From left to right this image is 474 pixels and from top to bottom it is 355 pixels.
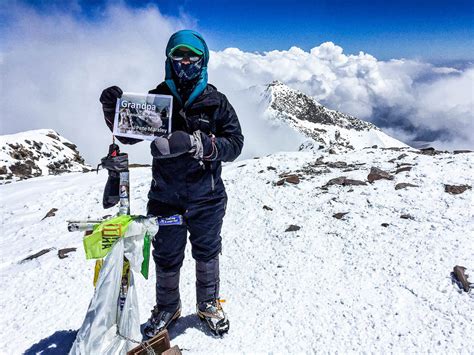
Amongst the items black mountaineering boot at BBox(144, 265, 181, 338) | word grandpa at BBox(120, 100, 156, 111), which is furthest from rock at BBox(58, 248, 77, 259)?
word grandpa at BBox(120, 100, 156, 111)

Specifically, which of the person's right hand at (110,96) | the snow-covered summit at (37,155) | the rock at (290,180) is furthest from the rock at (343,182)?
the snow-covered summit at (37,155)

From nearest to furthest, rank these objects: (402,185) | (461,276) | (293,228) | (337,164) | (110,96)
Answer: (110,96)
(461,276)
(293,228)
(402,185)
(337,164)

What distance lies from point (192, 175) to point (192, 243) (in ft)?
2.80

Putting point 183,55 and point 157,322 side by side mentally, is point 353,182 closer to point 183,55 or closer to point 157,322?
point 157,322

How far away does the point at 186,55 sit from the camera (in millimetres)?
3430

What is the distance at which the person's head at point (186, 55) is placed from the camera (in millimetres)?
3357

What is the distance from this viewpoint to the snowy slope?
3854 millimetres

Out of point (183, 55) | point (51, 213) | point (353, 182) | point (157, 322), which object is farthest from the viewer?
point (51, 213)

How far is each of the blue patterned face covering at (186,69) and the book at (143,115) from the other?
0.36 meters

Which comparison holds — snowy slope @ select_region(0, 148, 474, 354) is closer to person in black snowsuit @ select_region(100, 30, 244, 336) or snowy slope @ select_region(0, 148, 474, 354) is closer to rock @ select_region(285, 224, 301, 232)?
rock @ select_region(285, 224, 301, 232)

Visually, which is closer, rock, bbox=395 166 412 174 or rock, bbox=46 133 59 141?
rock, bbox=395 166 412 174

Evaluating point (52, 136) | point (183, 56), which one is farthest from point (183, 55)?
point (52, 136)

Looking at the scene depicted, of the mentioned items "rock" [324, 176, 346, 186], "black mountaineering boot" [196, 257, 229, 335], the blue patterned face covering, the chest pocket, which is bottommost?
"black mountaineering boot" [196, 257, 229, 335]

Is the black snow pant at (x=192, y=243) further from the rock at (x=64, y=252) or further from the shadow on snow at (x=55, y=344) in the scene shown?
the rock at (x=64, y=252)
